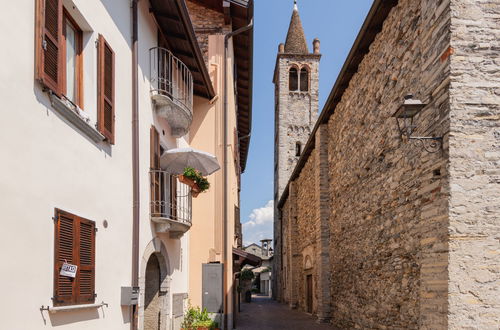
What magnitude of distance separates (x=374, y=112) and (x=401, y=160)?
197 cm

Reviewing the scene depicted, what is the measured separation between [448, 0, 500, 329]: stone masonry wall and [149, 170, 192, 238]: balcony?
14.6ft

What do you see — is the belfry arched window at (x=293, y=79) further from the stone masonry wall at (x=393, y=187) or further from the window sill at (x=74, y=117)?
the window sill at (x=74, y=117)

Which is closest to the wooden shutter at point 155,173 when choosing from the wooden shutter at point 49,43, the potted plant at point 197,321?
the potted plant at point 197,321

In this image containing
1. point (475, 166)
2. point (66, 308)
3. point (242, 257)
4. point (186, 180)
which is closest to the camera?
point (66, 308)

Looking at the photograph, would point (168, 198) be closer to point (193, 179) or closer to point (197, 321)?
point (193, 179)

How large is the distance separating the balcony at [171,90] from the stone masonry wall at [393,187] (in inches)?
145

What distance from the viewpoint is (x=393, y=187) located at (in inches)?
350

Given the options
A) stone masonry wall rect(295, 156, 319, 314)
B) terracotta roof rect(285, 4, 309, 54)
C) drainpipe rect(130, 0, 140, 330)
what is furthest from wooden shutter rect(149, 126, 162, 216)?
terracotta roof rect(285, 4, 309, 54)

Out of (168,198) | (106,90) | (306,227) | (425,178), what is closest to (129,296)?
(168,198)

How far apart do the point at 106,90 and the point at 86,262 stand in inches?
82.4

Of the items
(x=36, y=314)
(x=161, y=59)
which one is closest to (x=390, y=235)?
(x=161, y=59)

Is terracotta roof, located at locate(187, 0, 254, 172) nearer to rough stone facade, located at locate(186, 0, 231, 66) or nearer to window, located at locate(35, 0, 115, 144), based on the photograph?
rough stone facade, located at locate(186, 0, 231, 66)

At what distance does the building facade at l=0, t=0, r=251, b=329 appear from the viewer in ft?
13.5

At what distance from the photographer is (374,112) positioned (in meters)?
10.2
